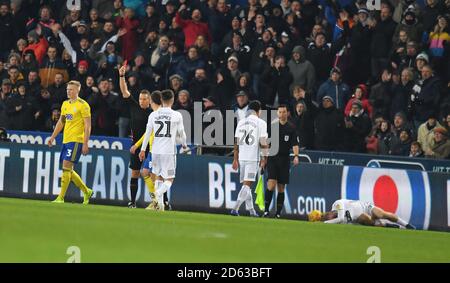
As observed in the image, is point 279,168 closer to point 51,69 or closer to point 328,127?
point 328,127

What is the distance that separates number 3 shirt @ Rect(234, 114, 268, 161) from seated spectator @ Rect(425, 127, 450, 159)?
11.0ft

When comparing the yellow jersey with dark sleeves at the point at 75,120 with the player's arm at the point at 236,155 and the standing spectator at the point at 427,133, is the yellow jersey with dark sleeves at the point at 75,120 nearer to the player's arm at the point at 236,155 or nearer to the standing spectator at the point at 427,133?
the player's arm at the point at 236,155

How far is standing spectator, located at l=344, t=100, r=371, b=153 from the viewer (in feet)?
85.8

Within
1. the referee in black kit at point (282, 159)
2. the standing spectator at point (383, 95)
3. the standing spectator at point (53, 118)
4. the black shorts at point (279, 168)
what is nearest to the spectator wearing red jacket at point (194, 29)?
the standing spectator at point (53, 118)

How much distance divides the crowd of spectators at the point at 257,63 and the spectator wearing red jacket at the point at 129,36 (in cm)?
3

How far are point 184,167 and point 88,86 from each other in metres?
4.08

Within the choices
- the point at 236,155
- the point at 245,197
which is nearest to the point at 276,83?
the point at 236,155

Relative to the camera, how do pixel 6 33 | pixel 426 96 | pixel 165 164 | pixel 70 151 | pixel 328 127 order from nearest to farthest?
pixel 165 164
pixel 70 151
pixel 426 96
pixel 328 127
pixel 6 33

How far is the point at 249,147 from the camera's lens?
23.8m

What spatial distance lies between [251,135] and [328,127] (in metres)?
3.13

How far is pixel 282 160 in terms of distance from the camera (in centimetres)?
2472

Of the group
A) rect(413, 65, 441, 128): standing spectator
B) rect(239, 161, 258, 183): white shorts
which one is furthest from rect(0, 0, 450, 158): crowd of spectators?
rect(239, 161, 258, 183): white shorts

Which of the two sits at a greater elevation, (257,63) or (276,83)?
(257,63)

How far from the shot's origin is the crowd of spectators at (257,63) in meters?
25.9
